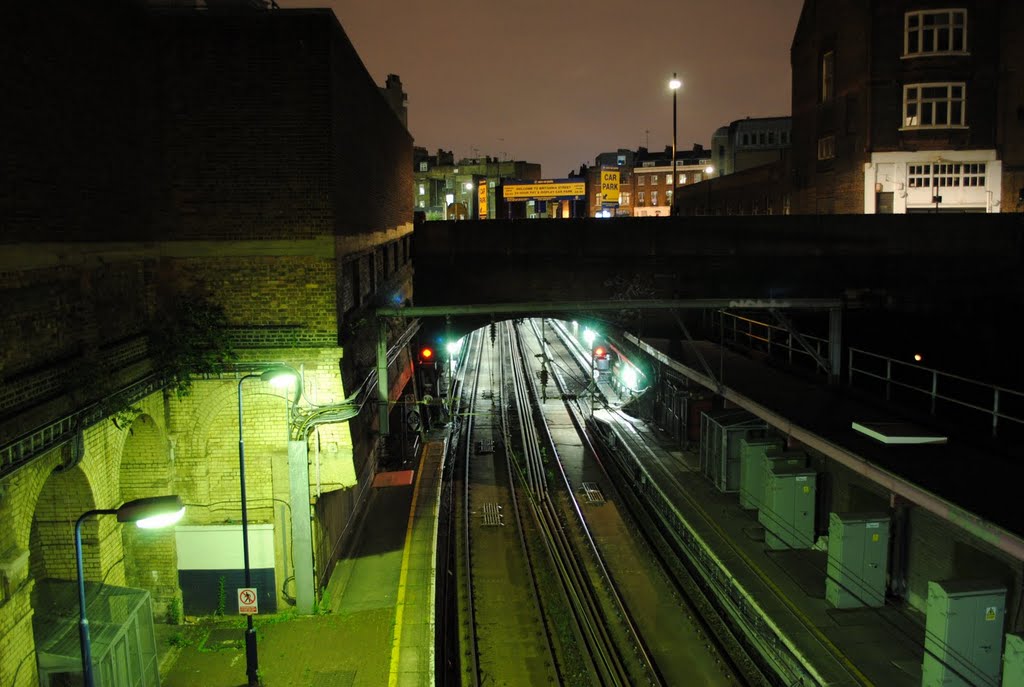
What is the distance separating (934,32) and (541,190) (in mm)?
19835

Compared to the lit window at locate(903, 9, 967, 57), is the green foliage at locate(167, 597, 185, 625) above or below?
below

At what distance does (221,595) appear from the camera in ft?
49.8

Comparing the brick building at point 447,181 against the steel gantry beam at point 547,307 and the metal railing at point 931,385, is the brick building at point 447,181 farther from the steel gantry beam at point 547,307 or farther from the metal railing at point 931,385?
the steel gantry beam at point 547,307

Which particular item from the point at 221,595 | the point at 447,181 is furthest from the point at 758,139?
the point at 221,595

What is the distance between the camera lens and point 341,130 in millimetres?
15008

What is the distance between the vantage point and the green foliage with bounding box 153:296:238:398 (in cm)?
1399

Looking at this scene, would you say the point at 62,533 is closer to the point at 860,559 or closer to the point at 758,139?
the point at 860,559

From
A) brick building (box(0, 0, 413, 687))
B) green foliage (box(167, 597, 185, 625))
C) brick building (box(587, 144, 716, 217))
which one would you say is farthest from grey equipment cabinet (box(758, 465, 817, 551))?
brick building (box(587, 144, 716, 217))

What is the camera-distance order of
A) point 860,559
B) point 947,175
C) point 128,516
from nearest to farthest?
point 128,516 < point 860,559 < point 947,175

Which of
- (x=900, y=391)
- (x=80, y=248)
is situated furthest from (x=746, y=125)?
(x=80, y=248)

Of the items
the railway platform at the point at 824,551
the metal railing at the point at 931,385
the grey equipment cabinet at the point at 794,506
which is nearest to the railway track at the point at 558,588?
the railway platform at the point at 824,551

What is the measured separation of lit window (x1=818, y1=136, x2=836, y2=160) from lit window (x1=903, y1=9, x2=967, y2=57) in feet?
16.5

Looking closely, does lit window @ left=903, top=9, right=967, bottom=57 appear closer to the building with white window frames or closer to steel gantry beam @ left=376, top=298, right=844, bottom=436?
the building with white window frames

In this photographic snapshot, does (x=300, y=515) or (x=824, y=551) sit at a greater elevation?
(x=300, y=515)
